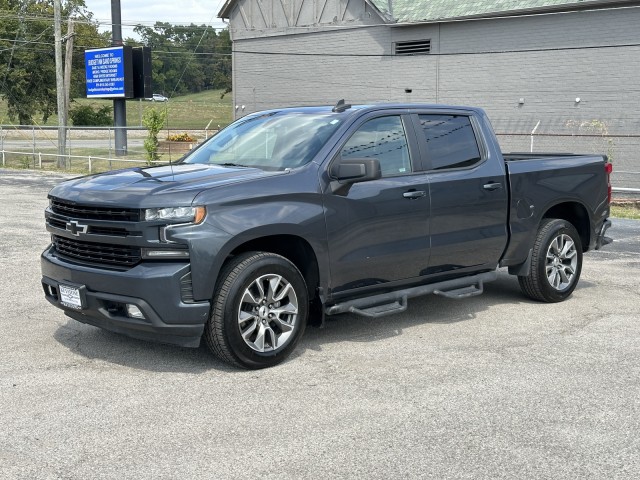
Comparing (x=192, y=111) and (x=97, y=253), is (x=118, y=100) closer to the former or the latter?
(x=97, y=253)

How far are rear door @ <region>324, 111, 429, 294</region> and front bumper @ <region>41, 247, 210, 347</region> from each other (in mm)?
1248

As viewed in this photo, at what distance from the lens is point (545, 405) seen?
517cm

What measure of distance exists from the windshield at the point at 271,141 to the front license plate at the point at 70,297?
64.1 inches

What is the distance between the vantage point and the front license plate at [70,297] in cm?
578

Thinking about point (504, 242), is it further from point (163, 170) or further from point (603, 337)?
point (163, 170)

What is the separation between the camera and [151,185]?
5723 millimetres

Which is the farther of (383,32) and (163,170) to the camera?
(383,32)

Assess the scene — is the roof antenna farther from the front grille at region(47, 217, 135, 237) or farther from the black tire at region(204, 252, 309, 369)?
the front grille at region(47, 217, 135, 237)

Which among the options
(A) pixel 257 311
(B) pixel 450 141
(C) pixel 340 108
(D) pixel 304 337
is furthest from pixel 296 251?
(B) pixel 450 141

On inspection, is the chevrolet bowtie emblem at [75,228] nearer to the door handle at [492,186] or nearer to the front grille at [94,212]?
the front grille at [94,212]

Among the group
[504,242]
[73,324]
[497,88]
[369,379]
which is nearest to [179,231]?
[369,379]

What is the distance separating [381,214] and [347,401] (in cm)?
182

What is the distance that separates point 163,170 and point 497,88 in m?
23.3

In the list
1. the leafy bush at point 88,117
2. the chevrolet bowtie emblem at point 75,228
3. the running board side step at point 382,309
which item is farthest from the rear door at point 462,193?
the leafy bush at point 88,117
